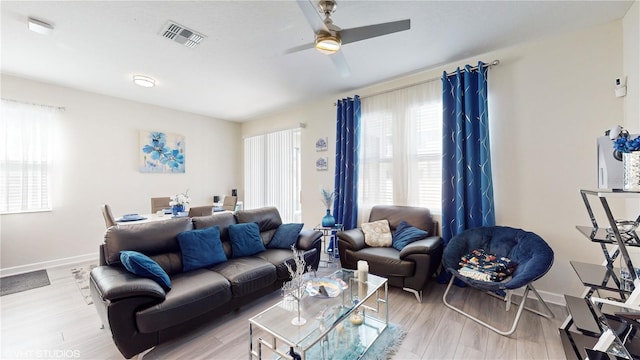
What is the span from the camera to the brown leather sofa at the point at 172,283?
65.2 inches

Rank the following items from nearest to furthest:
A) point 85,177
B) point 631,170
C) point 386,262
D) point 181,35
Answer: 1. point 631,170
2. point 181,35
3. point 386,262
4. point 85,177

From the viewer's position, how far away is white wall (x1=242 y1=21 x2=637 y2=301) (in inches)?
90.7

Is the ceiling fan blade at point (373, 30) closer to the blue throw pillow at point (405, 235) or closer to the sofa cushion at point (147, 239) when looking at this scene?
the blue throw pillow at point (405, 235)

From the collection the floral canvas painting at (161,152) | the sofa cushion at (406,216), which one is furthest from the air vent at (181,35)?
the sofa cushion at (406,216)

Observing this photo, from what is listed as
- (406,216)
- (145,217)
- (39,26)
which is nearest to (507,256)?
(406,216)

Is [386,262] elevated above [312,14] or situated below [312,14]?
below

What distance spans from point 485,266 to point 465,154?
4.12 feet

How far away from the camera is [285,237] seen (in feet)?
10.1

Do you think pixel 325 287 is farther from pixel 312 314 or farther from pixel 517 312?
pixel 517 312

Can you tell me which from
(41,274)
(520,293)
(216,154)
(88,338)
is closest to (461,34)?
(520,293)

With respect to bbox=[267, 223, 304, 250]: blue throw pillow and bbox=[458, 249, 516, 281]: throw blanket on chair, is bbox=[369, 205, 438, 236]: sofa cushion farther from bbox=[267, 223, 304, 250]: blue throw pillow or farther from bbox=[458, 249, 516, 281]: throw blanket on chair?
bbox=[267, 223, 304, 250]: blue throw pillow

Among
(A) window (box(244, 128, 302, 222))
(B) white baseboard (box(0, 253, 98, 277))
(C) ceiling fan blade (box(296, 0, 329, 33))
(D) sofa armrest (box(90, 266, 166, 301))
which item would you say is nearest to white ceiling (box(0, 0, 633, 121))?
(C) ceiling fan blade (box(296, 0, 329, 33))

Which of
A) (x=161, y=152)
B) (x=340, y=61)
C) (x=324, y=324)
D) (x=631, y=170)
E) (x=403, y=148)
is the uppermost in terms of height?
(x=340, y=61)

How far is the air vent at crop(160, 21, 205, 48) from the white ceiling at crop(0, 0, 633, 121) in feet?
0.18
